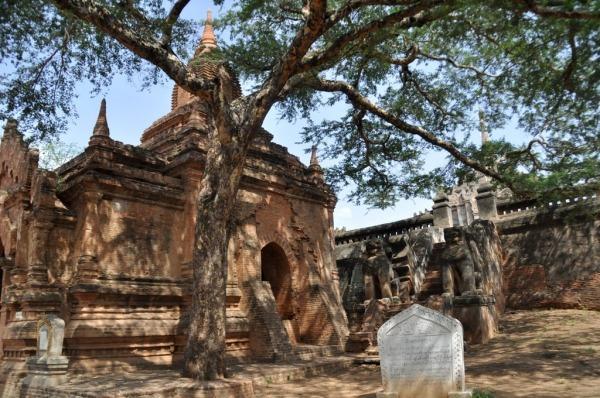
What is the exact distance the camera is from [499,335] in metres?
11.6

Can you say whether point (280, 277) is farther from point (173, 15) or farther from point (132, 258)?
point (173, 15)

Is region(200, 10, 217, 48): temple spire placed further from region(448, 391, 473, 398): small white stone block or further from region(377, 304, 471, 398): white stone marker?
region(448, 391, 473, 398): small white stone block

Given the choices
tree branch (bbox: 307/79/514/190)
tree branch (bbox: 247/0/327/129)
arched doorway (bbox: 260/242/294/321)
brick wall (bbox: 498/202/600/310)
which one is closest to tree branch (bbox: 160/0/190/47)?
tree branch (bbox: 247/0/327/129)

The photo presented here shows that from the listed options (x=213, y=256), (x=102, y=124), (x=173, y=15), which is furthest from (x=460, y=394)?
(x=102, y=124)

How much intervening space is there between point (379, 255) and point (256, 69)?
5762 millimetres

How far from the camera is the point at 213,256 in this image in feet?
24.7

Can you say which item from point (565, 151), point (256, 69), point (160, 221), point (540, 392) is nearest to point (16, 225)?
point (160, 221)

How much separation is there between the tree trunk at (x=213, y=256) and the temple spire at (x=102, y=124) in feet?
14.2

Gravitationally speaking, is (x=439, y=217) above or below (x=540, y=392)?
above

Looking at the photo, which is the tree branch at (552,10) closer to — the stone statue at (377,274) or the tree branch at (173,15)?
the tree branch at (173,15)

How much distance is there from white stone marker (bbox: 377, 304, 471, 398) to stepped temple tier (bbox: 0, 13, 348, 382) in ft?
15.7

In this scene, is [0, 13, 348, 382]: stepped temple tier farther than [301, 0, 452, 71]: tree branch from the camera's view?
Yes

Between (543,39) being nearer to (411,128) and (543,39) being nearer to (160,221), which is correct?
(411,128)

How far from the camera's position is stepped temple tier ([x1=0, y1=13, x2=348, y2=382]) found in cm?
960
